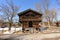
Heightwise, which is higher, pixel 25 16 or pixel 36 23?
pixel 25 16

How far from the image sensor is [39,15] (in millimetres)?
30859

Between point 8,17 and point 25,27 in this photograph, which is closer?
point 25,27

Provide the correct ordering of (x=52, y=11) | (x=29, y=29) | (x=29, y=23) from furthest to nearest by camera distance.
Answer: (x=52, y=11) → (x=29, y=23) → (x=29, y=29)

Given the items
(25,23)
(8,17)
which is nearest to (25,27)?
(25,23)

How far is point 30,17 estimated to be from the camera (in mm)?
30625

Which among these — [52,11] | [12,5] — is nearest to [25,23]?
[12,5]

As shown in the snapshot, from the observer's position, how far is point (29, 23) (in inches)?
1262

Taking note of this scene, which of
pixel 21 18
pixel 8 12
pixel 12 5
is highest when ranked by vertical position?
pixel 12 5

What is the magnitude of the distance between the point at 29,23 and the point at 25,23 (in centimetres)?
149

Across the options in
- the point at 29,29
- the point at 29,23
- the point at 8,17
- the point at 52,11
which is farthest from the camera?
the point at 52,11

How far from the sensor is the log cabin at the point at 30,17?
100ft

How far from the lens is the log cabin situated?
3058cm

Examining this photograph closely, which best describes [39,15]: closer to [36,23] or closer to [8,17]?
[36,23]

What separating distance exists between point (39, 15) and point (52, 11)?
112 feet
